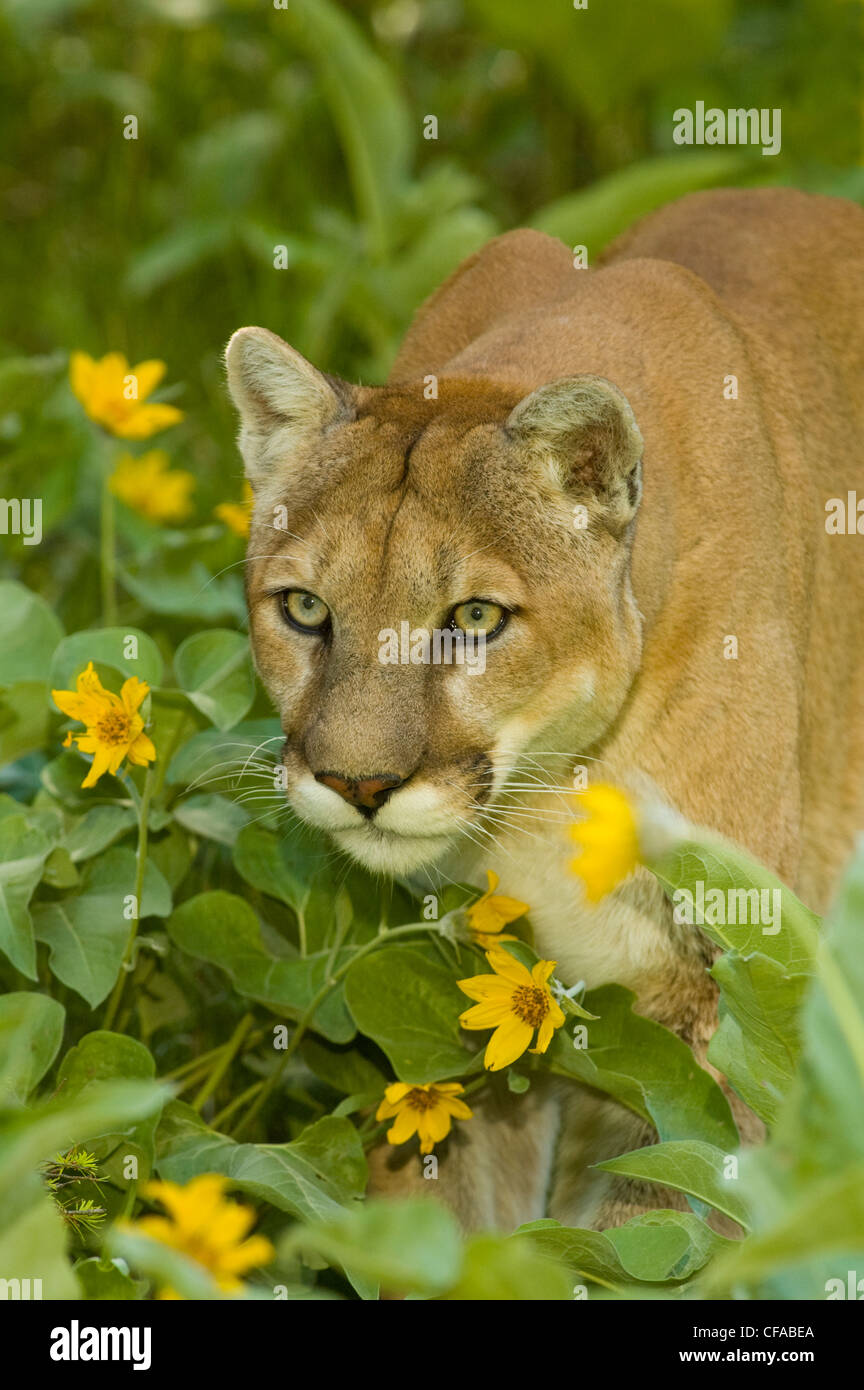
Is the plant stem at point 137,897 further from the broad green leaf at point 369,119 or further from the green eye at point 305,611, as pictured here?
the broad green leaf at point 369,119

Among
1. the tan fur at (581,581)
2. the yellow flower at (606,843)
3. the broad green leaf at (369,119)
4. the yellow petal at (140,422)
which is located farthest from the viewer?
the broad green leaf at (369,119)

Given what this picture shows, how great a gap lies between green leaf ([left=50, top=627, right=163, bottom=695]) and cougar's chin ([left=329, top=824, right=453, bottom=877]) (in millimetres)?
604

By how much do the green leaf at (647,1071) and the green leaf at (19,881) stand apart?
0.90m

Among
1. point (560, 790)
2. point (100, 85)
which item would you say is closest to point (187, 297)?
point (100, 85)

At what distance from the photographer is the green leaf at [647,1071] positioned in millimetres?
2789

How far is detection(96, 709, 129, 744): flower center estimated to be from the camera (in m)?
2.90

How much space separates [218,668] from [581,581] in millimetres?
819

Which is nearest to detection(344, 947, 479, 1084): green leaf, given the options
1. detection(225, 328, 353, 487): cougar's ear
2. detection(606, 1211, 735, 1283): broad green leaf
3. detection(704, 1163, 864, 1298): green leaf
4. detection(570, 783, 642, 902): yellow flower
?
detection(606, 1211, 735, 1283): broad green leaf

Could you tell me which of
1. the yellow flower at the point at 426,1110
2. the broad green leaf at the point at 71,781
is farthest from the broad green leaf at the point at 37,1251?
the broad green leaf at the point at 71,781

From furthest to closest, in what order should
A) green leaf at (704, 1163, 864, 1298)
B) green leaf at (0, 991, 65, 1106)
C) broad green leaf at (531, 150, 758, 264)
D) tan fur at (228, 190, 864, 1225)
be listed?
broad green leaf at (531, 150, 758, 264) → tan fur at (228, 190, 864, 1225) → green leaf at (0, 991, 65, 1106) → green leaf at (704, 1163, 864, 1298)

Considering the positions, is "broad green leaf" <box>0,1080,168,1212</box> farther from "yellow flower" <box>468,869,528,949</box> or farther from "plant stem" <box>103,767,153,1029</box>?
"yellow flower" <box>468,869,528,949</box>

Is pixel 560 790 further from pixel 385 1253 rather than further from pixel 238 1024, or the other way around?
pixel 385 1253

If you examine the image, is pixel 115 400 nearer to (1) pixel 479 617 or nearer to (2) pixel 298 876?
(2) pixel 298 876

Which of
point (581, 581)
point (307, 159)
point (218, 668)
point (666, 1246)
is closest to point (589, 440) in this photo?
point (581, 581)
